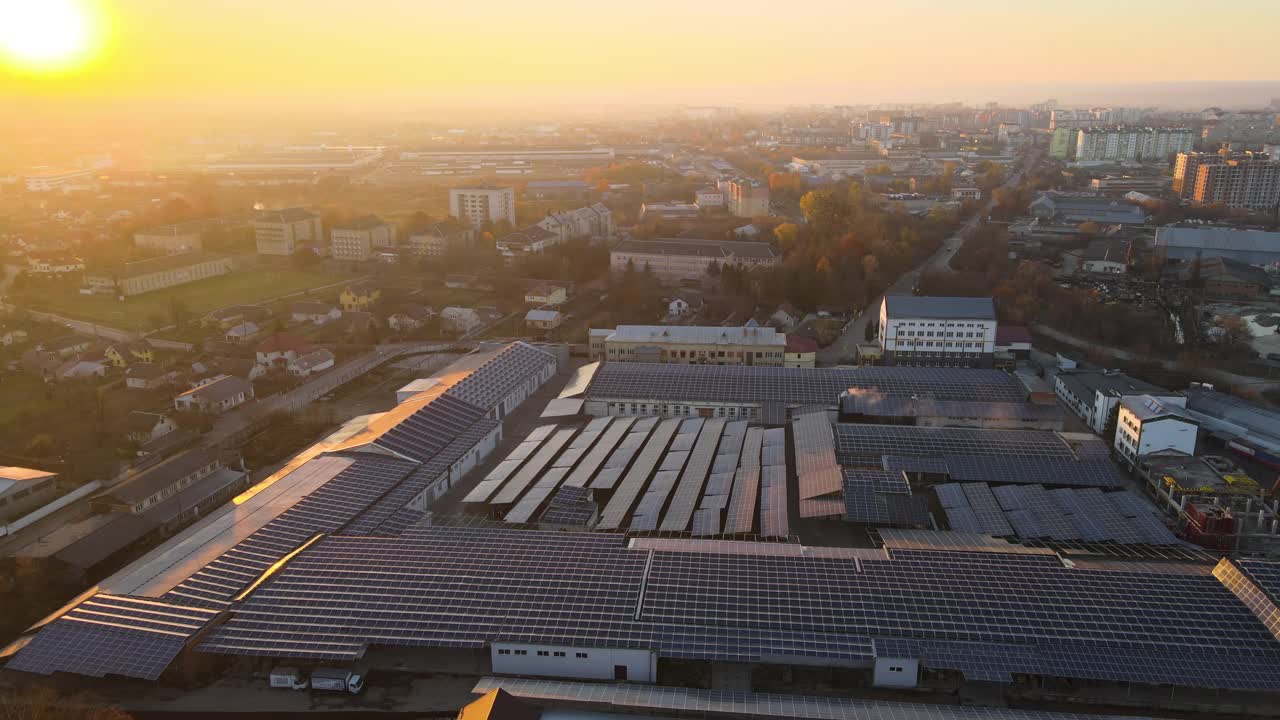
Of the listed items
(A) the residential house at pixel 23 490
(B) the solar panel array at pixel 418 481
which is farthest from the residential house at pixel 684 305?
(A) the residential house at pixel 23 490

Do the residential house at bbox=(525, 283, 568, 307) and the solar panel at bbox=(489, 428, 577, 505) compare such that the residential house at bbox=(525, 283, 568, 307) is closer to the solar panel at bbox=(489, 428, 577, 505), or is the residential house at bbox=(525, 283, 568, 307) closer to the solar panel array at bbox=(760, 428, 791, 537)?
the solar panel at bbox=(489, 428, 577, 505)

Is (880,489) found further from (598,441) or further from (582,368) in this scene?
(582,368)

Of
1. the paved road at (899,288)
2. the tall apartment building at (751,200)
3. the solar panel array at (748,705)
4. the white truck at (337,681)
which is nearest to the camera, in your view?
the solar panel array at (748,705)

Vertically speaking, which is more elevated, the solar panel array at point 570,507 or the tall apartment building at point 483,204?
the tall apartment building at point 483,204

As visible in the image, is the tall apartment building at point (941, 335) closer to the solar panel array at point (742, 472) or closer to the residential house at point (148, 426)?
the solar panel array at point (742, 472)

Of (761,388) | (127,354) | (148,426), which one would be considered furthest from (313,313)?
(761,388)

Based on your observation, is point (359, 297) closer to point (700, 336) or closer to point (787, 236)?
point (700, 336)

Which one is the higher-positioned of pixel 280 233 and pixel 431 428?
pixel 280 233

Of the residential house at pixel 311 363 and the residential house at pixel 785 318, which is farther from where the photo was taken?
the residential house at pixel 785 318
